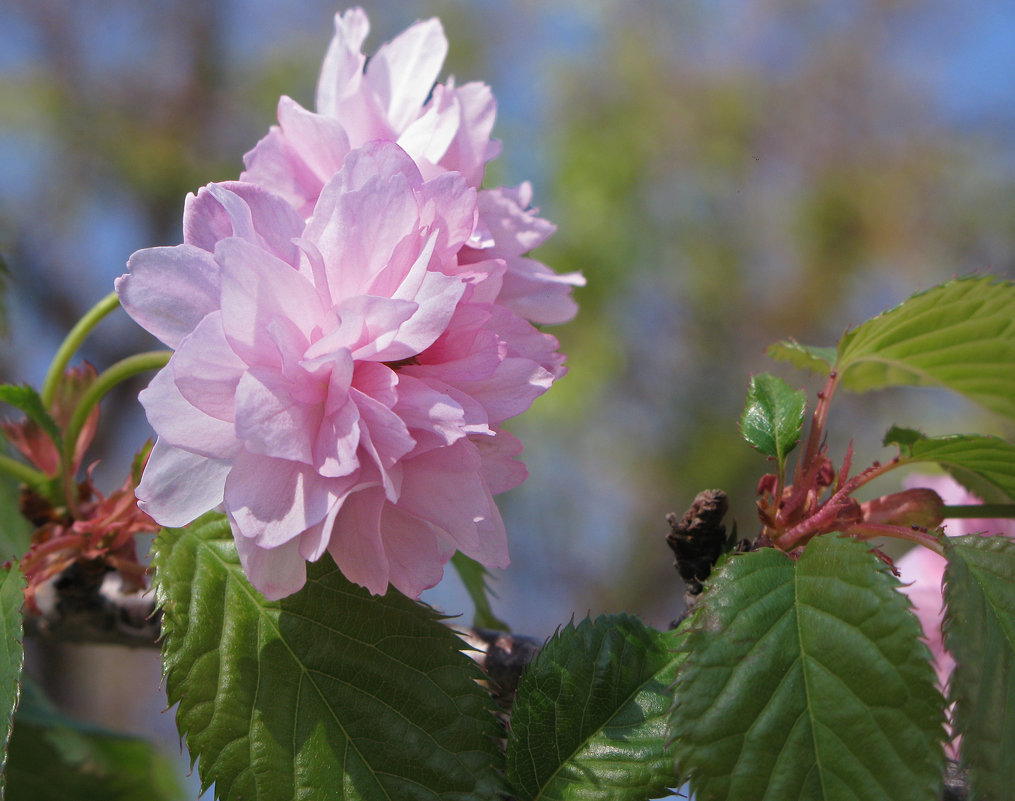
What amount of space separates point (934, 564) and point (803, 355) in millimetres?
417

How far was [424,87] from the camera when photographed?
0.66 m

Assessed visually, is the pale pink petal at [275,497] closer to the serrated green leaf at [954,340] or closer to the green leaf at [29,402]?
the green leaf at [29,402]

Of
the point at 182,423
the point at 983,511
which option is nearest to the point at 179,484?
the point at 182,423

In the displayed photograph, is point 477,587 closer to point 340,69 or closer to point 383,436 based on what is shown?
point 383,436

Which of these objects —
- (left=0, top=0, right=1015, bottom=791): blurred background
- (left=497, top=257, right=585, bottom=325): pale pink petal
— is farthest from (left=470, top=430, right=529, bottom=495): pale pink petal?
(left=0, top=0, right=1015, bottom=791): blurred background

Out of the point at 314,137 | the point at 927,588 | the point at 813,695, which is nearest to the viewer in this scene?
the point at 813,695

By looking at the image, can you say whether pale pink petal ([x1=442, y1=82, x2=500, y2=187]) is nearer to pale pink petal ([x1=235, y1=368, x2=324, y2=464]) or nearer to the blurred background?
pale pink petal ([x1=235, y1=368, x2=324, y2=464])

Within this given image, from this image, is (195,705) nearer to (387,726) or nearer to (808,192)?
(387,726)

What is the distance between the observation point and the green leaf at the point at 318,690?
52 cm

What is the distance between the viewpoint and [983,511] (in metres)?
0.68

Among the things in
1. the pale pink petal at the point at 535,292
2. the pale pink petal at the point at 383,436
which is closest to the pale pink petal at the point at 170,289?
the pale pink petal at the point at 383,436

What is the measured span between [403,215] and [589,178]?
15.3ft

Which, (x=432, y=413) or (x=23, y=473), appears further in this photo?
(x=23, y=473)

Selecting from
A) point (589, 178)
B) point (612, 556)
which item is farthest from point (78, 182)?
point (612, 556)
